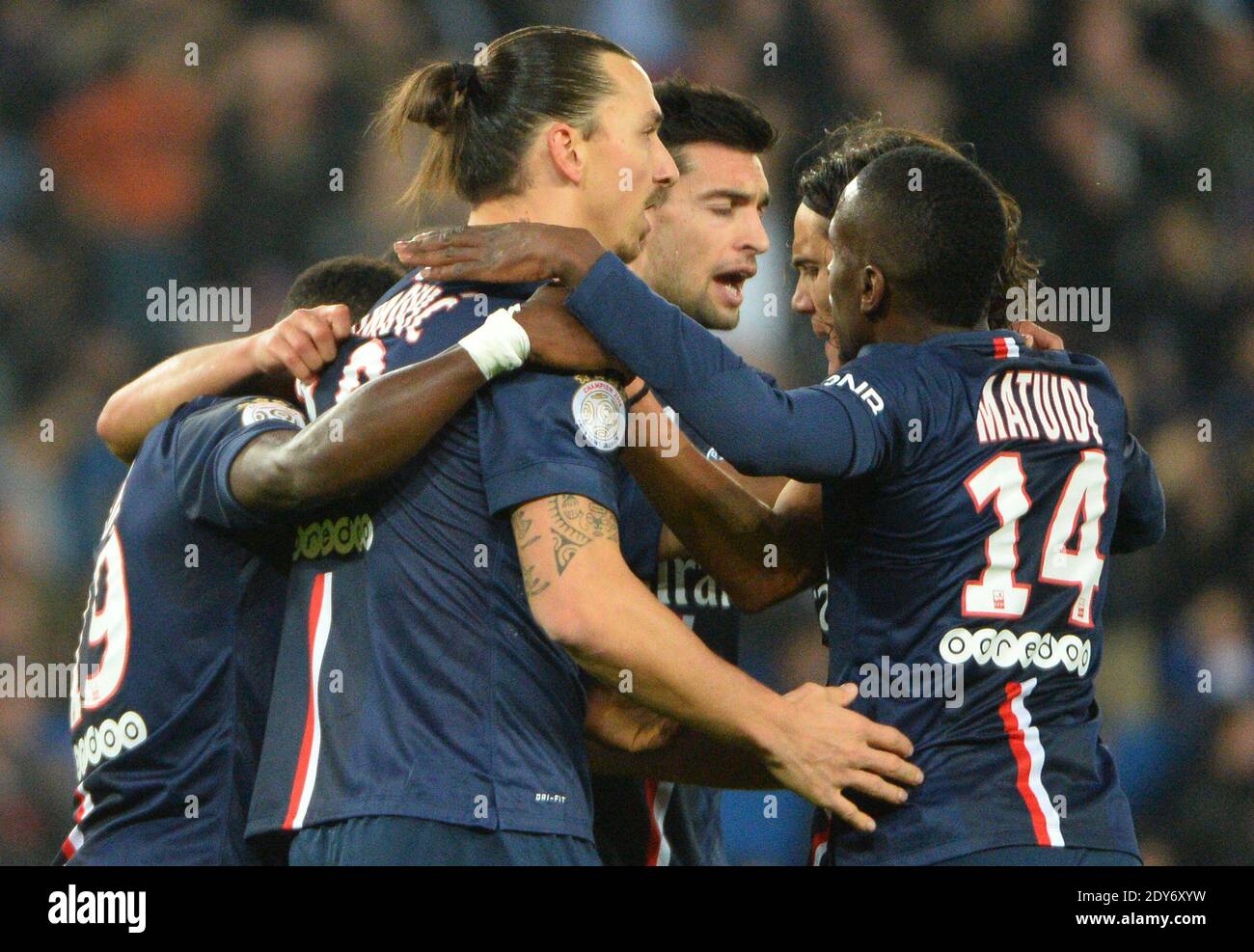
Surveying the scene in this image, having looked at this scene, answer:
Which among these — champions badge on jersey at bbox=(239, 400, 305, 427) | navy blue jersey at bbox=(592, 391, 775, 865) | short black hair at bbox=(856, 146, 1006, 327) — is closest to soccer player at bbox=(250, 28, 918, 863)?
champions badge on jersey at bbox=(239, 400, 305, 427)

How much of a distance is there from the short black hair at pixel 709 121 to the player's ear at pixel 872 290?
169 cm

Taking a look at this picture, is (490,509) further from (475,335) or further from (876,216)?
(876,216)

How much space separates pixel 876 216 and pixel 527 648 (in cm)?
100

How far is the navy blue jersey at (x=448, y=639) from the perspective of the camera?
2525mm

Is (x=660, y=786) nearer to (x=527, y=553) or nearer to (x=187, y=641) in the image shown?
(x=187, y=641)

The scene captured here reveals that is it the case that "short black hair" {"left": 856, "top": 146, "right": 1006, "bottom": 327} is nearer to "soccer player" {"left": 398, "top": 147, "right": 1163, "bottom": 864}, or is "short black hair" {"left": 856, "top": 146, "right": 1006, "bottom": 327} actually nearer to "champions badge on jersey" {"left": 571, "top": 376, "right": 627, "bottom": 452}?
"soccer player" {"left": 398, "top": 147, "right": 1163, "bottom": 864}

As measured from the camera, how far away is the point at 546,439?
8.41ft

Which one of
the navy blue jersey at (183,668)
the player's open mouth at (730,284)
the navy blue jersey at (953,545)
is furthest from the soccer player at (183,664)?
the player's open mouth at (730,284)

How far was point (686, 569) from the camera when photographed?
3.74 m

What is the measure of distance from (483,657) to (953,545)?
0.83 meters

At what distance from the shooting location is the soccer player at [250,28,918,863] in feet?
8.23

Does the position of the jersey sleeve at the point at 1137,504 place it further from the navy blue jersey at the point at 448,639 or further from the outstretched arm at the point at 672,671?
the navy blue jersey at the point at 448,639
